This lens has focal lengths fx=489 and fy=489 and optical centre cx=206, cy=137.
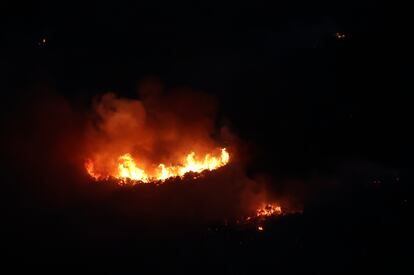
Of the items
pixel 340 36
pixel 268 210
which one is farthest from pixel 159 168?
pixel 340 36

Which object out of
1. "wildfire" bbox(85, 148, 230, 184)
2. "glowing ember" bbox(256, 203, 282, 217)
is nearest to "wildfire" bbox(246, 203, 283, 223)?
"glowing ember" bbox(256, 203, 282, 217)

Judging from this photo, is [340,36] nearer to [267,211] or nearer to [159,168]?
[159,168]

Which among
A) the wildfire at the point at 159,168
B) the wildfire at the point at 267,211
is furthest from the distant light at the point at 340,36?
the wildfire at the point at 267,211

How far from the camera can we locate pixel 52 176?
21594 mm

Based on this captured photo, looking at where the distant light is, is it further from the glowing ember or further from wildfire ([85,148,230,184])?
the glowing ember

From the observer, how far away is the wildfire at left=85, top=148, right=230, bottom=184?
70.8 feet

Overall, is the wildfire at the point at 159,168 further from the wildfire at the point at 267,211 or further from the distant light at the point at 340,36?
the distant light at the point at 340,36

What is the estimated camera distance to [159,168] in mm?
21984

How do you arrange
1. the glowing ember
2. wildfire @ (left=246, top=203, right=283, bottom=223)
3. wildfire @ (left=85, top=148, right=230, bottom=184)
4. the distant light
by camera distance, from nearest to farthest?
wildfire @ (left=246, top=203, right=283, bottom=223), the glowing ember, wildfire @ (left=85, top=148, right=230, bottom=184), the distant light

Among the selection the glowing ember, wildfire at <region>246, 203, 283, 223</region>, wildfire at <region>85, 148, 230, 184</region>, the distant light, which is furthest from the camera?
the distant light

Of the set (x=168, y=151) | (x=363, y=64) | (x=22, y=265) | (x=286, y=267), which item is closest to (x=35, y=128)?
(x=168, y=151)

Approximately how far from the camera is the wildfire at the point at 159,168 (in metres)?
21.6

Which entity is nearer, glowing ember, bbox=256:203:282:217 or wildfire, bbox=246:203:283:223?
wildfire, bbox=246:203:283:223

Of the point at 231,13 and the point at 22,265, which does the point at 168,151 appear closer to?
the point at 22,265
